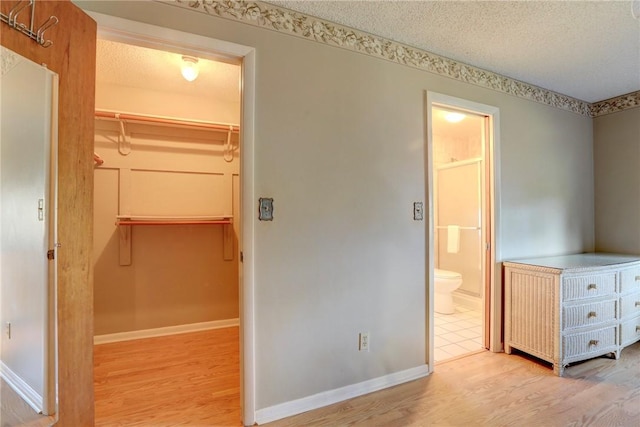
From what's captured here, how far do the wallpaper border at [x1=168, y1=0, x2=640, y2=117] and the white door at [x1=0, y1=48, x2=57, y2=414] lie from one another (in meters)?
0.86

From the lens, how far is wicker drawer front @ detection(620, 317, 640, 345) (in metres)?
2.49

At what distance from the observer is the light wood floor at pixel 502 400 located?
66.2 inches

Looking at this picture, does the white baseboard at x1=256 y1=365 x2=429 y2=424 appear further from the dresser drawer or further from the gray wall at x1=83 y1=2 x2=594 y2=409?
the dresser drawer

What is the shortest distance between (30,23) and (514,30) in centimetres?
258

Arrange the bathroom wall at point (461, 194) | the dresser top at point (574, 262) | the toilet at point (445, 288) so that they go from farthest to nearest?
1. the bathroom wall at point (461, 194)
2. the toilet at point (445, 288)
3. the dresser top at point (574, 262)

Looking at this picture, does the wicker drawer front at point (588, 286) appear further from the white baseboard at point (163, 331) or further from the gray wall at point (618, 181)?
the white baseboard at point (163, 331)

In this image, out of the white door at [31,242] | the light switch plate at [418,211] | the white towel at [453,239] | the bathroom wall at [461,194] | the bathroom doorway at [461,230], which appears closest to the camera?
the white door at [31,242]

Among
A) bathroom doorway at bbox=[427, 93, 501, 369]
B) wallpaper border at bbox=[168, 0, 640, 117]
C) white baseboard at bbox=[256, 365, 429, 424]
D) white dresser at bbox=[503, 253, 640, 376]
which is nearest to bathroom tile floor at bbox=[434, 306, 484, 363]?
bathroom doorway at bbox=[427, 93, 501, 369]

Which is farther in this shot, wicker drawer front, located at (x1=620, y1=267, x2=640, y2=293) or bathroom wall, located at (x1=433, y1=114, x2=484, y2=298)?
bathroom wall, located at (x1=433, y1=114, x2=484, y2=298)

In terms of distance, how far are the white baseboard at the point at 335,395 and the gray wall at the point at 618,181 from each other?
264 centimetres

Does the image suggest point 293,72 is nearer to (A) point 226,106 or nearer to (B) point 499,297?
(A) point 226,106

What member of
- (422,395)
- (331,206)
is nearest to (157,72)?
(331,206)

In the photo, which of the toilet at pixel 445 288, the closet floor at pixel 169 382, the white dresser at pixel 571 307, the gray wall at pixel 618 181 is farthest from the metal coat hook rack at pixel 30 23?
the gray wall at pixel 618 181

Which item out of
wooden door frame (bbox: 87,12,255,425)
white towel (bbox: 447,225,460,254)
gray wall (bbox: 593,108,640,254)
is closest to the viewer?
wooden door frame (bbox: 87,12,255,425)
